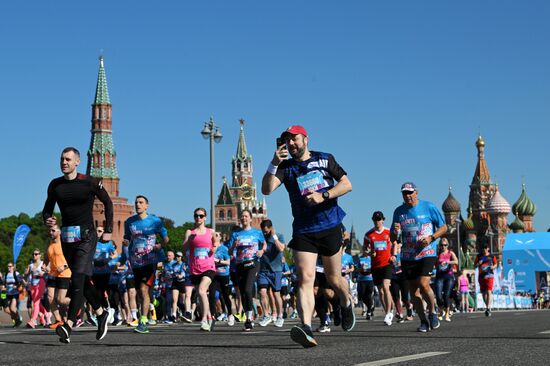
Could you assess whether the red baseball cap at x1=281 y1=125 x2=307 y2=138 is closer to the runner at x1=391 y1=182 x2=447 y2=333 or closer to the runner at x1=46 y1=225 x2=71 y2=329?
the runner at x1=391 y1=182 x2=447 y2=333

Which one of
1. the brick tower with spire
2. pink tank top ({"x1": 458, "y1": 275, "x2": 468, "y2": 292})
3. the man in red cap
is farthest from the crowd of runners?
the brick tower with spire

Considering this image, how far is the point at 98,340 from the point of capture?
11.8 m

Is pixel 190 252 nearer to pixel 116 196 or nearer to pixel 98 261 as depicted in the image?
pixel 98 261

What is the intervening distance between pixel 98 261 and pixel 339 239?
948 cm

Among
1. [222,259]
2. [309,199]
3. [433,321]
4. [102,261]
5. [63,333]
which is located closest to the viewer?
[309,199]

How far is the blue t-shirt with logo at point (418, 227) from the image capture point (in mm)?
13836

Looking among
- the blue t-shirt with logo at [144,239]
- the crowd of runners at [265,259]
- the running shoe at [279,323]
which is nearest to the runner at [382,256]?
the crowd of runners at [265,259]

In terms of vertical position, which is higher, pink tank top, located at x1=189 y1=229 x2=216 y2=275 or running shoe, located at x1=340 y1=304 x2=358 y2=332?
pink tank top, located at x1=189 y1=229 x2=216 y2=275

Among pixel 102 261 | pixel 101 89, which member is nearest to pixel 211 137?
pixel 102 261

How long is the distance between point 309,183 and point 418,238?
4.46 meters

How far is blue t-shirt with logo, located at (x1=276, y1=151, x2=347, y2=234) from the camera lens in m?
9.69

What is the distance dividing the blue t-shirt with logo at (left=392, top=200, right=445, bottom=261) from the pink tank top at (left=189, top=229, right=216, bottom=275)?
308 cm

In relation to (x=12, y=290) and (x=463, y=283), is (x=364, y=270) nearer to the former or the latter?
(x=12, y=290)

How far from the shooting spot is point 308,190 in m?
9.73
